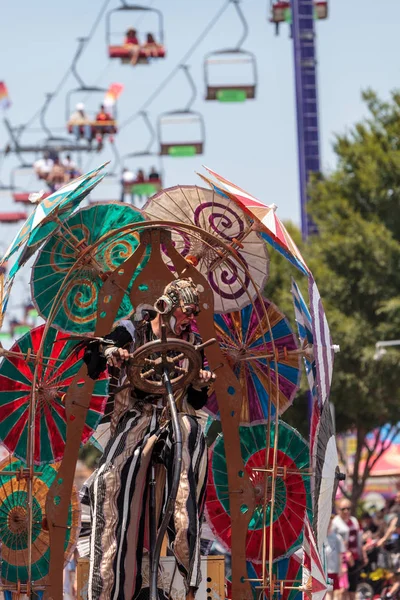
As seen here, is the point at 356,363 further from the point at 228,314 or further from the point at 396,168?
the point at 228,314

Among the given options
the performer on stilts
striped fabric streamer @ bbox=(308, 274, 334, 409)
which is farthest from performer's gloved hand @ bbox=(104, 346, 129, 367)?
striped fabric streamer @ bbox=(308, 274, 334, 409)

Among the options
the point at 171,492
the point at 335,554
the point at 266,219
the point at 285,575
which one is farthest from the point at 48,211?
the point at 335,554

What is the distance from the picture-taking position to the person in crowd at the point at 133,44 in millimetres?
33625

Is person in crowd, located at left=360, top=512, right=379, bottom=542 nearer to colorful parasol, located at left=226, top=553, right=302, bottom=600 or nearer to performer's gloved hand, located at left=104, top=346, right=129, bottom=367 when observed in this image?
colorful parasol, located at left=226, top=553, right=302, bottom=600

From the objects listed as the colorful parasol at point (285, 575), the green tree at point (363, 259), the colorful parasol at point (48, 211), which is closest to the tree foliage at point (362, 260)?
the green tree at point (363, 259)

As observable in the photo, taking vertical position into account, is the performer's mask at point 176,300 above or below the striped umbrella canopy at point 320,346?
above

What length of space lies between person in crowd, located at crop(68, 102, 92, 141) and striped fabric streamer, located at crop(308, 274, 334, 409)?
1113 inches

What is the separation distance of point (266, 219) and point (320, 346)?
2.67 feet

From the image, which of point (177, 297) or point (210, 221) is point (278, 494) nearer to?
point (210, 221)

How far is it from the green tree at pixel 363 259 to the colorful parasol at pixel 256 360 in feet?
51.7

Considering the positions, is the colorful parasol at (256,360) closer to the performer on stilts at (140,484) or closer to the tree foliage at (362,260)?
the performer on stilts at (140,484)

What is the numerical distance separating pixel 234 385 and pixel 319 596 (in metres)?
1.36

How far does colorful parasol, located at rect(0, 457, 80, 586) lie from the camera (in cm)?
965

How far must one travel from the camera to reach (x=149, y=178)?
37031mm
